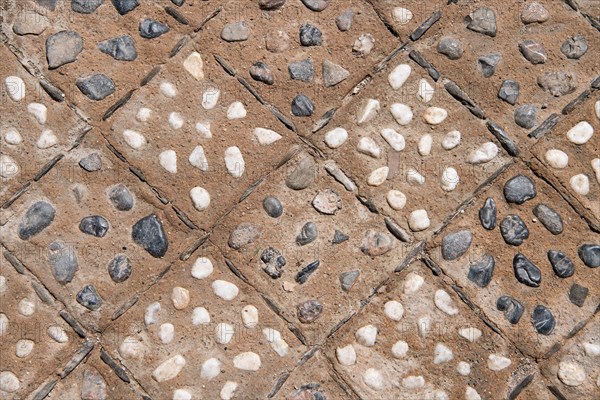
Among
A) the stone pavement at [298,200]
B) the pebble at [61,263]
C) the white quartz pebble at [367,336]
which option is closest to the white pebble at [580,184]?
the stone pavement at [298,200]

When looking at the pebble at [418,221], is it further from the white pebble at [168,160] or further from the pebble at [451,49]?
the white pebble at [168,160]

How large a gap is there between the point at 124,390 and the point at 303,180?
0.51m

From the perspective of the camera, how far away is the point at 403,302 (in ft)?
4.60

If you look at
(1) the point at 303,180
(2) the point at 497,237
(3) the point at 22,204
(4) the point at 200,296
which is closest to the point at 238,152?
(1) the point at 303,180

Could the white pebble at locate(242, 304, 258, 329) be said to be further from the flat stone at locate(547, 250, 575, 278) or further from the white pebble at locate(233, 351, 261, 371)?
the flat stone at locate(547, 250, 575, 278)

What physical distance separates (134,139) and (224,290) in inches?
13.1

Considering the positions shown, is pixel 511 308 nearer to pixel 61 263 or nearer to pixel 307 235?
pixel 307 235

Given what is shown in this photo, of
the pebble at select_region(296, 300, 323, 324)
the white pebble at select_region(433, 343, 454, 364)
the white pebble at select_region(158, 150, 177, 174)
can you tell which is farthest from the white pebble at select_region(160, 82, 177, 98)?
the white pebble at select_region(433, 343, 454, 364)

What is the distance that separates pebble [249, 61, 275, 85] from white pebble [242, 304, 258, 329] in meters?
0.43

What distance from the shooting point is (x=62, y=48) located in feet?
4.60

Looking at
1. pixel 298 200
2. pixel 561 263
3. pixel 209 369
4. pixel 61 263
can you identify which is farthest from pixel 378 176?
pixel 61 263

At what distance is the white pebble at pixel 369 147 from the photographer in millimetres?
1413

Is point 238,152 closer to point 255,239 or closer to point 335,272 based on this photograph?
point 255,239

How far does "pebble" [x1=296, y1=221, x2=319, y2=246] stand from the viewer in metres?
1.40
